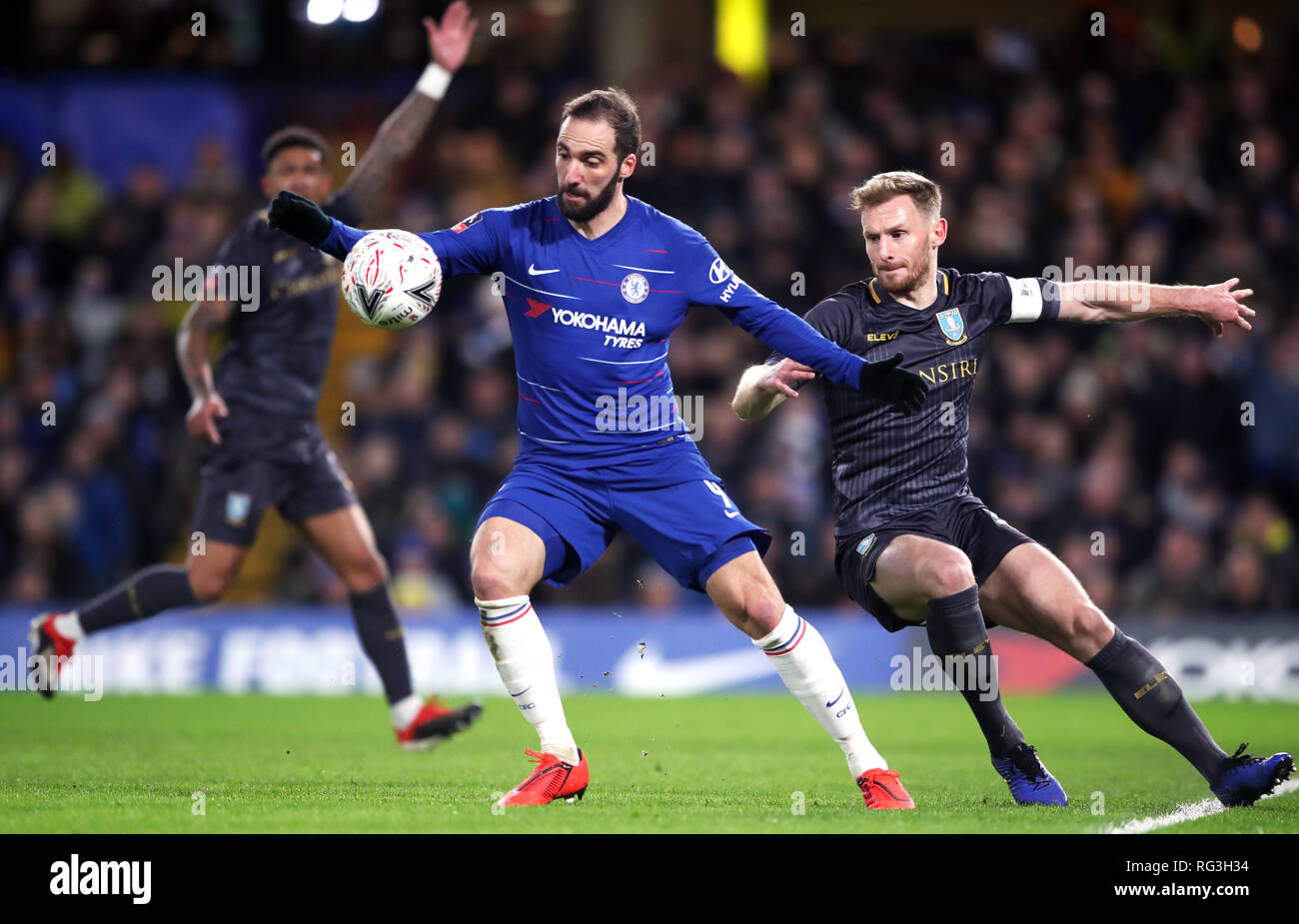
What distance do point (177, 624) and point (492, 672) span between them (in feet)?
8.60

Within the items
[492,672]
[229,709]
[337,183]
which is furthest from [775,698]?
[337,183]

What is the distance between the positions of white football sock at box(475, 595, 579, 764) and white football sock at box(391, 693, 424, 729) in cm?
232

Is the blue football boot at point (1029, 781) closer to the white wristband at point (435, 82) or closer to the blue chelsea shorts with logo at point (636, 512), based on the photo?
the blue chelsea shorts with logo at point (636, 512)

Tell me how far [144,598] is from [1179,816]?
5.09m

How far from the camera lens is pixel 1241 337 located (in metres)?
14.0

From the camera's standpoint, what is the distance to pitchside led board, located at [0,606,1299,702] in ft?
41.1

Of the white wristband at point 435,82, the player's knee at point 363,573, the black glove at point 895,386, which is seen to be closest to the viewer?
the black glove at point 895,386

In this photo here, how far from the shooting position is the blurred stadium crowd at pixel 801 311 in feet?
44.3

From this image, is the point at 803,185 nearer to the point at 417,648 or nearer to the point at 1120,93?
the point at 1120,93

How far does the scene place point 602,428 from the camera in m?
5.89

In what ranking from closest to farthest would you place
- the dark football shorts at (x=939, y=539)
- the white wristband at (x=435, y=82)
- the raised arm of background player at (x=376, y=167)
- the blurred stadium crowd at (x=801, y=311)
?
the dark football shorts at (x=939, y=539), the raised arm of background player at (x=376, y=167), the white wristband at (x=435, y=82), the blurred stadium crowd at (x=801, y=311)

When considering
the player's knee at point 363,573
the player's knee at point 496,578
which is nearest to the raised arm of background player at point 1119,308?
the player's knee at point 496,578

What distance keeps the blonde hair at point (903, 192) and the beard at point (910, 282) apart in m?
0.20

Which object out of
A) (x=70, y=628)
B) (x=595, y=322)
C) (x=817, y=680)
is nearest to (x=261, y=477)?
(x=70, y=628)
